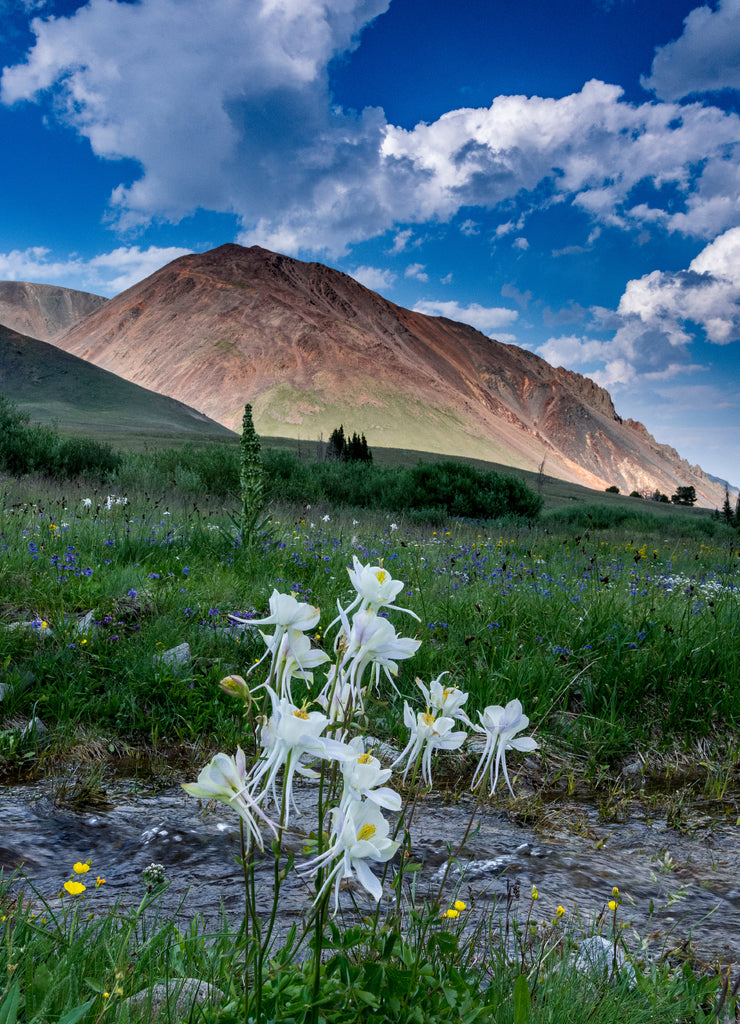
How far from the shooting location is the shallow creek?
2.09 meters

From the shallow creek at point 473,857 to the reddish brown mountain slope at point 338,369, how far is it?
394ft

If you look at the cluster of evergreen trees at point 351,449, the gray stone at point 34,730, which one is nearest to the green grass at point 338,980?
the gray stone at point 34,730

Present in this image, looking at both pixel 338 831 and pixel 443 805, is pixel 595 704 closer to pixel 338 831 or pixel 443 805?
pixel 443 805

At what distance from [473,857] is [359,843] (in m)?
1.89

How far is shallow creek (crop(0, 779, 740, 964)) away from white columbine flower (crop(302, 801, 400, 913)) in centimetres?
121

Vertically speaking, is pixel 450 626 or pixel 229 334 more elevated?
pixel 229 334

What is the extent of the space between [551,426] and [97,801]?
595 feet

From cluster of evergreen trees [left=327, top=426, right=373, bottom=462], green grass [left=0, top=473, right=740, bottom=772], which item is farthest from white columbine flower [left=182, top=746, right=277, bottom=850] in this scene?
cluster of evergreen trees [left=327, top=426, right=373, bottom=462]

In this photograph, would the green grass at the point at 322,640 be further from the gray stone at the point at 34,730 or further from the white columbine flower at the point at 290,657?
the white columbine flower at the point at 290,657

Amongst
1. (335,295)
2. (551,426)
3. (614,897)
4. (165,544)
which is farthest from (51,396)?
(551,426)

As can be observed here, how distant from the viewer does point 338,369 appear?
5556 inches

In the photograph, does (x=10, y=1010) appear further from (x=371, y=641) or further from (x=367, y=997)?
(x=371, y=641)

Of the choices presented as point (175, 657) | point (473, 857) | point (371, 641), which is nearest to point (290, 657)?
point (371, 641)

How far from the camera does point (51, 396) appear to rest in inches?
2859
